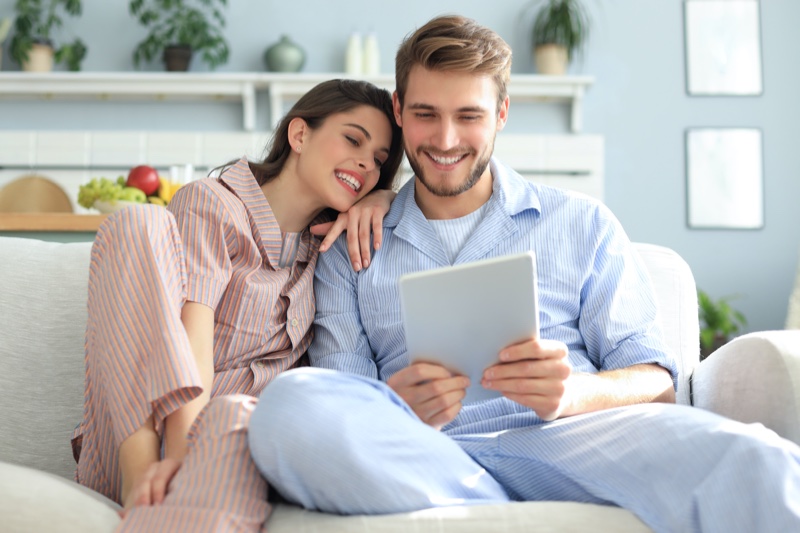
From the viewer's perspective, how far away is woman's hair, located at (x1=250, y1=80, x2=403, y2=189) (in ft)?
6.17

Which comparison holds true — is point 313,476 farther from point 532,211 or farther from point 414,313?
point 532,211

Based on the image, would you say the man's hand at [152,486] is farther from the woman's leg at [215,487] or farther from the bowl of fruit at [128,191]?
the bowl of fruit at [128,191]

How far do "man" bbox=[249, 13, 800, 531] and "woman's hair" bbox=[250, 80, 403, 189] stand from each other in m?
0.07

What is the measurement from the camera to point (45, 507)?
3.50ft

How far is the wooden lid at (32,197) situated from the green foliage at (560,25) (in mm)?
2678

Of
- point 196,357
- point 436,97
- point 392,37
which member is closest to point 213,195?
point 196,357

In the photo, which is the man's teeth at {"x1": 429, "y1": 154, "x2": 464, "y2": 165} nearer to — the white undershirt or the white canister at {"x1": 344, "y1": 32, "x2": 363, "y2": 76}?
the white undershirt

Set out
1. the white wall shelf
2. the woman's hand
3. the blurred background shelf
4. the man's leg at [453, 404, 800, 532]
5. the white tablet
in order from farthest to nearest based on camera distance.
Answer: the white wall shelf < the blurred background shelf < the woman's hand < the white tablet < the man's leg at [453, 404, 800, 532]

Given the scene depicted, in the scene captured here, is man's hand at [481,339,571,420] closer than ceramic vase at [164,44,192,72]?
Yes

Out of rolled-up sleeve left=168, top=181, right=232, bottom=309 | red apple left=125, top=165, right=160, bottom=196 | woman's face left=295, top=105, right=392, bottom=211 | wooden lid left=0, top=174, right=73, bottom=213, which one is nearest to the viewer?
rolled-up sleeve left=168, top=181, right=232, bottom=309

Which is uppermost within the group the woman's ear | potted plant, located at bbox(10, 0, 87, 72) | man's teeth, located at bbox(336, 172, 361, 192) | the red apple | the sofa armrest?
potted plant, located at bbox(10, 0, 87, 72)

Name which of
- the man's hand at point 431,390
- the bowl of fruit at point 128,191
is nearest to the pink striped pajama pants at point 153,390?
the man's hand at point 431,390

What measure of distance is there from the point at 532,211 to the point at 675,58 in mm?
3454

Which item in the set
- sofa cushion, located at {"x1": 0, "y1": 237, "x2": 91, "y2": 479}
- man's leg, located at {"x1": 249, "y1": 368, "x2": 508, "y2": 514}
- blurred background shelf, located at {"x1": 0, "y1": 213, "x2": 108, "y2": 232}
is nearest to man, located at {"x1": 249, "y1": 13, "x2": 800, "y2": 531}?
man's leg, located at {"x1": 249, "y1": 368, "x2": 508, "y2": 514}
